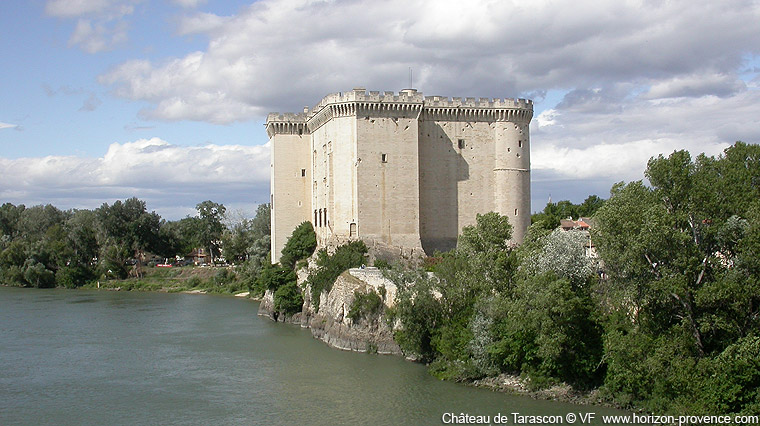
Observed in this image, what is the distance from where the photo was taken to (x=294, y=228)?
49.0 meters

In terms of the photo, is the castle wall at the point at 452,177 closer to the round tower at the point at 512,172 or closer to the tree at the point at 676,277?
the round tower at the point at 512,172

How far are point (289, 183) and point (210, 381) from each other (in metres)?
23.5

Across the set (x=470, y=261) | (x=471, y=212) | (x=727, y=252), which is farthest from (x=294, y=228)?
(x=727, y=252)

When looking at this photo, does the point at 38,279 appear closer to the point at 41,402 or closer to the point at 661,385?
the point at 41,402

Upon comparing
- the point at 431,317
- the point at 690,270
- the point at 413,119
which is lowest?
the point at 431,317

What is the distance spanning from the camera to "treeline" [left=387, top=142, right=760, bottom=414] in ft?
66.7

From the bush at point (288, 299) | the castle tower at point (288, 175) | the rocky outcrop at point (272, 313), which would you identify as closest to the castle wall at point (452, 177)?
the bush at point (288, 299)

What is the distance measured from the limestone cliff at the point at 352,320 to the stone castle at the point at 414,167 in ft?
22.9

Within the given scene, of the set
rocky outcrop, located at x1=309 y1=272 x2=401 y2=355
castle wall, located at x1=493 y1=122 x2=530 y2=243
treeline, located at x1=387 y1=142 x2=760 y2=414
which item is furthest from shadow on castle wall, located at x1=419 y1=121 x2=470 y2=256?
treeline, located at x1=387 y1=142 x2=760 y2=414

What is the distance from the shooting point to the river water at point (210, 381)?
886 inches

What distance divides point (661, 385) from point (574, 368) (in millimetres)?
3057

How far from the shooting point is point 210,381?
26719mm

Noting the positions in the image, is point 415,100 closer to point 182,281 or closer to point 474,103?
point 474,103

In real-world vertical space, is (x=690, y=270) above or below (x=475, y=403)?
above
